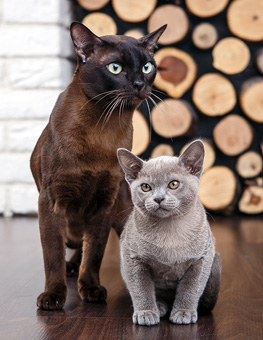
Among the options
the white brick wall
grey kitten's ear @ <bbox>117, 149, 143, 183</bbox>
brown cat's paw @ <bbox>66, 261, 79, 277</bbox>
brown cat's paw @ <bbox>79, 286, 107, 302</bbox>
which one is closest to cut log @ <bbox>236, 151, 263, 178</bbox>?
the white brick wall

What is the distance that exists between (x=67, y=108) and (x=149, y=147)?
1797 millimetres

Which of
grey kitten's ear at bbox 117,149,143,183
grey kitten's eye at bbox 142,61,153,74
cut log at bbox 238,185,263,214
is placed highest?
grey kitten's eye at bbox 142,61,153,74

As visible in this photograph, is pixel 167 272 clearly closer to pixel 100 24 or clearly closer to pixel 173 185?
pixel 173 185

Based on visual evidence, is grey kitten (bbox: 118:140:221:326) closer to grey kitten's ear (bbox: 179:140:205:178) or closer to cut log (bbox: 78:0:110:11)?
grey kitten's ear (bbox: 179:140:205:178)

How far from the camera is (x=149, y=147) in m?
3.29

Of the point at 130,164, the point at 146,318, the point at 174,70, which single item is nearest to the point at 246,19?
the point at 174,70

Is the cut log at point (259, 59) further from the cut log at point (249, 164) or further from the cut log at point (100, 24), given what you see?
the cut log at point (100, 24)

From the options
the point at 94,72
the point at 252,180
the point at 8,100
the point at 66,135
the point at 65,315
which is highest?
the point at 94,72

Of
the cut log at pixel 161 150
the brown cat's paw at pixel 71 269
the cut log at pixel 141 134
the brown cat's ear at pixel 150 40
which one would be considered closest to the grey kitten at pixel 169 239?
the brown cat's ear at pixel 150 40

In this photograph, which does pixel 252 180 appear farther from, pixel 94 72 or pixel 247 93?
pixel 94 72

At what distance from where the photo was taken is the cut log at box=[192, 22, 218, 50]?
10.4ft

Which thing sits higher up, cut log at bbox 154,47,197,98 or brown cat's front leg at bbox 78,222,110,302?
cut log at bbox 154,47,197,98

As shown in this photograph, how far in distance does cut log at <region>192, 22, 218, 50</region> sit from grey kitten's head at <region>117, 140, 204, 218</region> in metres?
2.03

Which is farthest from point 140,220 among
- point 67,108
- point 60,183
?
point 67,108
